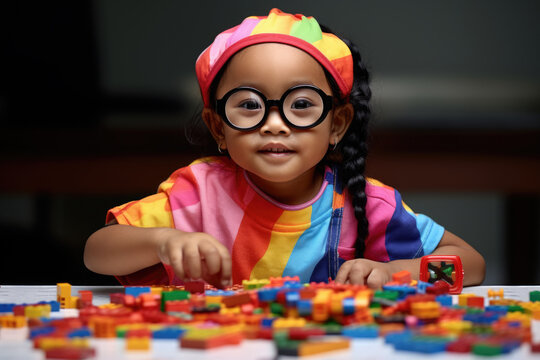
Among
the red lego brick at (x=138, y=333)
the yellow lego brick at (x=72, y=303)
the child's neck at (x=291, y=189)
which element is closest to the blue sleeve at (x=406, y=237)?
the child's neck at (x=291, y=189)

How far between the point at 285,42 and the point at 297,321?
0.55 m

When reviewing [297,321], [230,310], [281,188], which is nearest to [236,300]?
[230,310]

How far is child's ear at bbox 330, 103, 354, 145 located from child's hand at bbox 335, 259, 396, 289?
29 centimetres

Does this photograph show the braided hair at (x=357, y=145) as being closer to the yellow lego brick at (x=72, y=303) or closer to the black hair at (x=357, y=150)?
the black hair at (x=357, y=150)

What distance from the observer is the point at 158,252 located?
41.4 inches

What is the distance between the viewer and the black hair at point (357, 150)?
1.25 meters

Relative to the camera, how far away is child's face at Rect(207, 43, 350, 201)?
3.70 feet

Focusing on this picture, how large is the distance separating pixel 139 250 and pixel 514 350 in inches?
24.7

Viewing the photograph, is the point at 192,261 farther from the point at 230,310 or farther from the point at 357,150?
the point at 357,150

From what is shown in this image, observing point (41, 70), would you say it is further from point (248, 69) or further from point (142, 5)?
point (248, 69)

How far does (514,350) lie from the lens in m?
0.65

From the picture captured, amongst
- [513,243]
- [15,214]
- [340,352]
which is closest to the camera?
[340,352]

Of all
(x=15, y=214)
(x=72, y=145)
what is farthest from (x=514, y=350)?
(x=15, y=214)

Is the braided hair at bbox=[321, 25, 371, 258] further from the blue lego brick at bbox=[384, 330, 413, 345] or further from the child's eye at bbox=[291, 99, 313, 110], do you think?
the blue lego brick at bbox=[384, 330, 413, 345]
